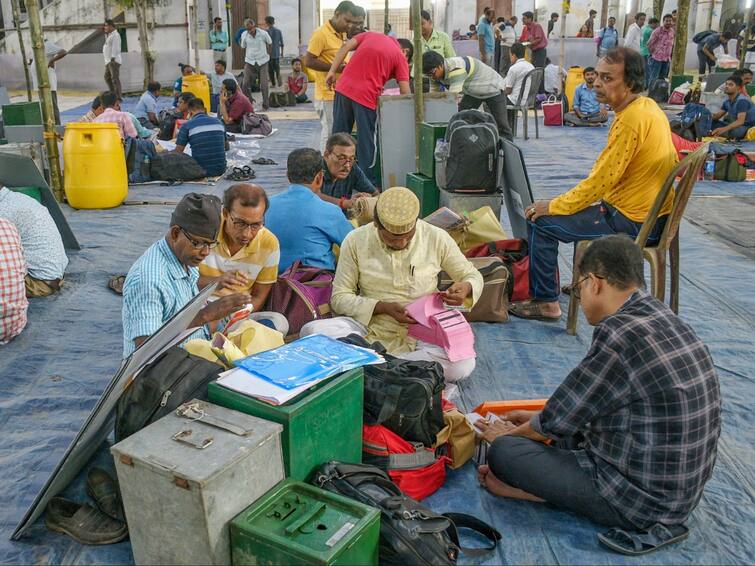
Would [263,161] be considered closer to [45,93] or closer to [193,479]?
[45,93]

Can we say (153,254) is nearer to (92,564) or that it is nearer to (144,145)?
(92,564)

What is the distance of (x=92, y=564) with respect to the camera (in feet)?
8.13

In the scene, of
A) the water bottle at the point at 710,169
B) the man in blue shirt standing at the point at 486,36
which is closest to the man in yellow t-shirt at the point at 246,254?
the water bottle at the point at 710,169

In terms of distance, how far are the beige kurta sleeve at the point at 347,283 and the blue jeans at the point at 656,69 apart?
1537 centimetres

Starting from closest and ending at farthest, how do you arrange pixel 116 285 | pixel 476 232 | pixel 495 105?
pixel 476 232 → pixel 116 285 → pixel 495 105

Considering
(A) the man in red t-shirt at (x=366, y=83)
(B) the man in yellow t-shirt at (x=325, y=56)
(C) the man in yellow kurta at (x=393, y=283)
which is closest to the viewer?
(C) the man in yellow kurta at (x=393, y=283)

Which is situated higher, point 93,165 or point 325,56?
point 325,56

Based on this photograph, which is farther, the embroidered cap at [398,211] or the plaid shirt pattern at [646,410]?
the embroidered cap at [398,211]

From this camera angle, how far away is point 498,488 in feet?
9.44

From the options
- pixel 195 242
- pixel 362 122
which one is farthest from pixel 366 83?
pixel 195 242

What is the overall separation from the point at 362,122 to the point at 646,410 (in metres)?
5.23

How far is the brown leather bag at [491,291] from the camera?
4516mm

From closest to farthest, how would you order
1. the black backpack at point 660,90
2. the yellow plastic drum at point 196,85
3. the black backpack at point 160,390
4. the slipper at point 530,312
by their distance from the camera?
the black backpack at point 160,390, the slipper at point 530,312, the yellow plastic drum at point 196,85, the black backpack at point 660,90

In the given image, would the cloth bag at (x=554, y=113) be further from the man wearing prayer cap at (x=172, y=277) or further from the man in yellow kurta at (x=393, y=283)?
the man wearing prayer cap at (x=172, y=277)
